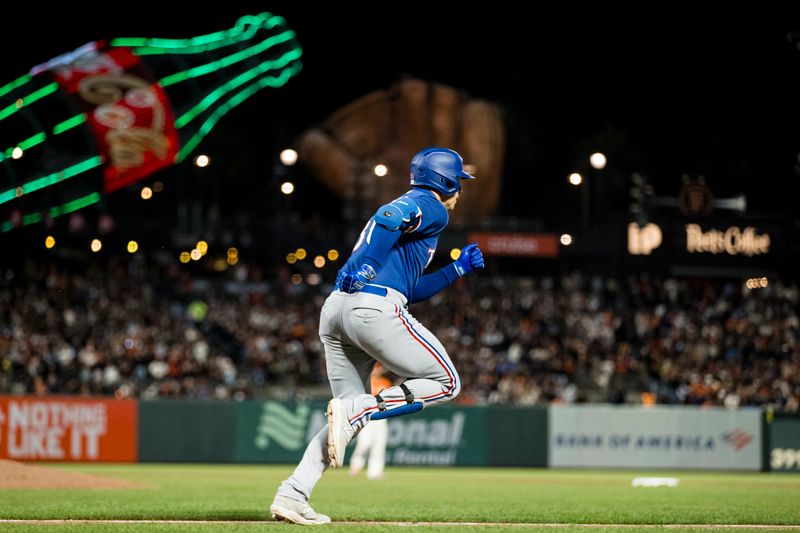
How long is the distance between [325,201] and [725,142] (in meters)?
18.5

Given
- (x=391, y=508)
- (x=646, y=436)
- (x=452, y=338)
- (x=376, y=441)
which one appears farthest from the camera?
(x=452, y=338)

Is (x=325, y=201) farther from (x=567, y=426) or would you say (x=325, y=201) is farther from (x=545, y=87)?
(x=567, y=426)

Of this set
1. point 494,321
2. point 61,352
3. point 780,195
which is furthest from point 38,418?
point 780,195

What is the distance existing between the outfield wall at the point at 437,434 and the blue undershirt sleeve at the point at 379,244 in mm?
17208

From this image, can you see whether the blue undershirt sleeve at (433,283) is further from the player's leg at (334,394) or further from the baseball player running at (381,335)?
the player's leg at (334,394)

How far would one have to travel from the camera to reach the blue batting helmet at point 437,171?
8.00 meters

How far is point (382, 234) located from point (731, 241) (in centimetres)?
3503

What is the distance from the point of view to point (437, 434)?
2553 cm

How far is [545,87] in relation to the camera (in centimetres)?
6166

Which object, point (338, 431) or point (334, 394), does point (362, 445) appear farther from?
point (338, 431)

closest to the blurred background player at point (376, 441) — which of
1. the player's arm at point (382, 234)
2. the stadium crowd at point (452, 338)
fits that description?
the stadium crowd at point (452, 338)

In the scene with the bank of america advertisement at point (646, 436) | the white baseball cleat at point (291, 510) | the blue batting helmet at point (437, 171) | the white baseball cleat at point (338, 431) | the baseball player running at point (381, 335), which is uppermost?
the blue batting helmet at point (437, 171)

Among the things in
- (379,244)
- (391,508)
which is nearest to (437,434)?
(391,508)

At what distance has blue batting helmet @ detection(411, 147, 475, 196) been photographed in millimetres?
8000
